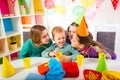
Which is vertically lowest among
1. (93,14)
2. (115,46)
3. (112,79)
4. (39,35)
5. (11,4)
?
(115,46)

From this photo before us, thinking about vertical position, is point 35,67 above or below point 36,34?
below

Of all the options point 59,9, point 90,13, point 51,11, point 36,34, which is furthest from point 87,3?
point 36,34

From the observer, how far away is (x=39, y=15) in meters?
3.24

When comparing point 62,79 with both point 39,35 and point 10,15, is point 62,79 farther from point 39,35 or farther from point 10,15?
point 10,15

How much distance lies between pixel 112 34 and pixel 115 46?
10.4 inches

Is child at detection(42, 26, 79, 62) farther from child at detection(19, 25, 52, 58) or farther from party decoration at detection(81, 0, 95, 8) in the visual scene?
party decoration at detection(81, 0, 95, 8)

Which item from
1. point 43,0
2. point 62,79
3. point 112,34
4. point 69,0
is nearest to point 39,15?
point 43,0

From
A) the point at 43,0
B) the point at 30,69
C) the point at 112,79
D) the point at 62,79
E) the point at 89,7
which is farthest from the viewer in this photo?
the point at 43,0

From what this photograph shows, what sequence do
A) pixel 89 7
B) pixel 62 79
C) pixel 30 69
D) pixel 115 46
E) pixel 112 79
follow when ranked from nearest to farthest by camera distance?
pixel 112 79 < pixel 62 79 < pixel 30 69 < pixel 115 46 < pixel 89 7

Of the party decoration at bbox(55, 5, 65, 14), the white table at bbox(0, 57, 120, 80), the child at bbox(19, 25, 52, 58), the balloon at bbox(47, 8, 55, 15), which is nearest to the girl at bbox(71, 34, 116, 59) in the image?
the white table at bbox(0, 57, 120, 80)

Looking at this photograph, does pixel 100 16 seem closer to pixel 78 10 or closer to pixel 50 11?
pixel 78 10

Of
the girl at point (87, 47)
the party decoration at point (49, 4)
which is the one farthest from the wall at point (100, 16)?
the girl at point (87, 47)

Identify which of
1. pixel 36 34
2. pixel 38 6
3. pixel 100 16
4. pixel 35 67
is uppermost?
pixel 38 6

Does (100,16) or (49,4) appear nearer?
(100,16)
